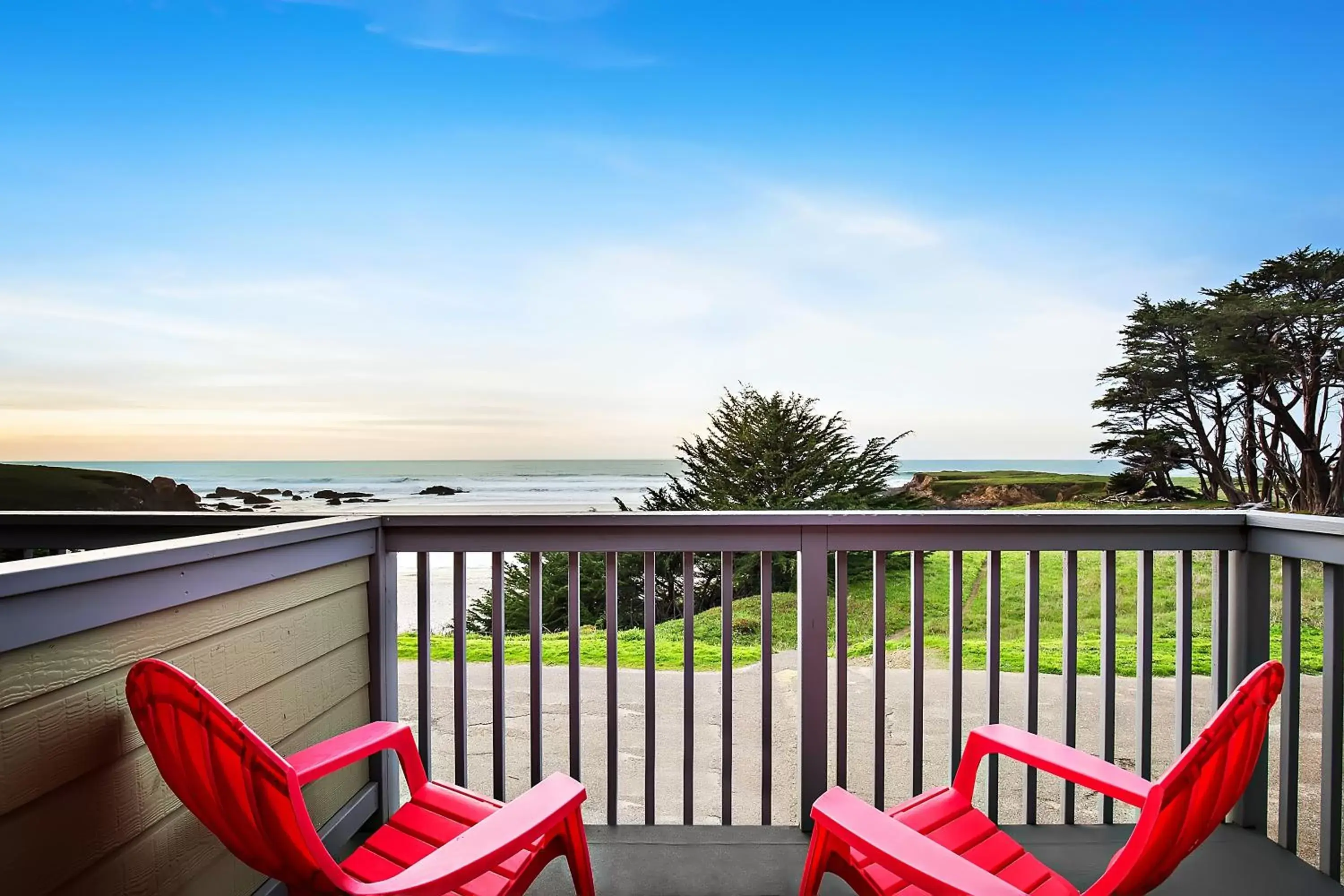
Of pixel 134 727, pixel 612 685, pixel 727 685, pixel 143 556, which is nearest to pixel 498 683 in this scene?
pixel 612 685

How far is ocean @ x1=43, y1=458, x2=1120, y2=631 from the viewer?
446 inches

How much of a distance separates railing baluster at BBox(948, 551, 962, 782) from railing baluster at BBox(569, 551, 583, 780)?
1.10 m

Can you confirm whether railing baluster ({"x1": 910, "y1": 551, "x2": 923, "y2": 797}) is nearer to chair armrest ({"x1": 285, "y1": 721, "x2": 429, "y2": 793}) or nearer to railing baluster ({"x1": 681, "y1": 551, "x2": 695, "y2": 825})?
railing baluster ({"x1": 681, "y1": 551, "x2": 695, "y2": 825})

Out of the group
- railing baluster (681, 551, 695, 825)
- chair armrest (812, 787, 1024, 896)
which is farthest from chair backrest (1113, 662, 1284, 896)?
railing baluster (681, 551, 695, 825)

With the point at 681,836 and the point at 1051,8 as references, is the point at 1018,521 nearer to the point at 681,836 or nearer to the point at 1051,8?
the point at 681,836

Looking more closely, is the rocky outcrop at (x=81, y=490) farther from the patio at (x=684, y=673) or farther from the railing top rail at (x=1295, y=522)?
the railing top rail at (x=1295, y=522)

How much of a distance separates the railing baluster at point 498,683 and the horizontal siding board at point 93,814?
2.07 feet

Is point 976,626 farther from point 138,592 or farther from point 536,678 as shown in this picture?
point 138,592

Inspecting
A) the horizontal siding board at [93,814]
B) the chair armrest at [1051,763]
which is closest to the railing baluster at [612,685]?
the horizontal siding board at [93,814]

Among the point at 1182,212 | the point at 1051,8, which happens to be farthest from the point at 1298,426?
the point at 1051,8

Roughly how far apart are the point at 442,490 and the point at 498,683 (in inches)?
494

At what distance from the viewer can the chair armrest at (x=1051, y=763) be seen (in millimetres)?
1370

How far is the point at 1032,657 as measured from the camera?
7.27 ft

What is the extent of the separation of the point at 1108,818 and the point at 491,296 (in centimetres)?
1099
